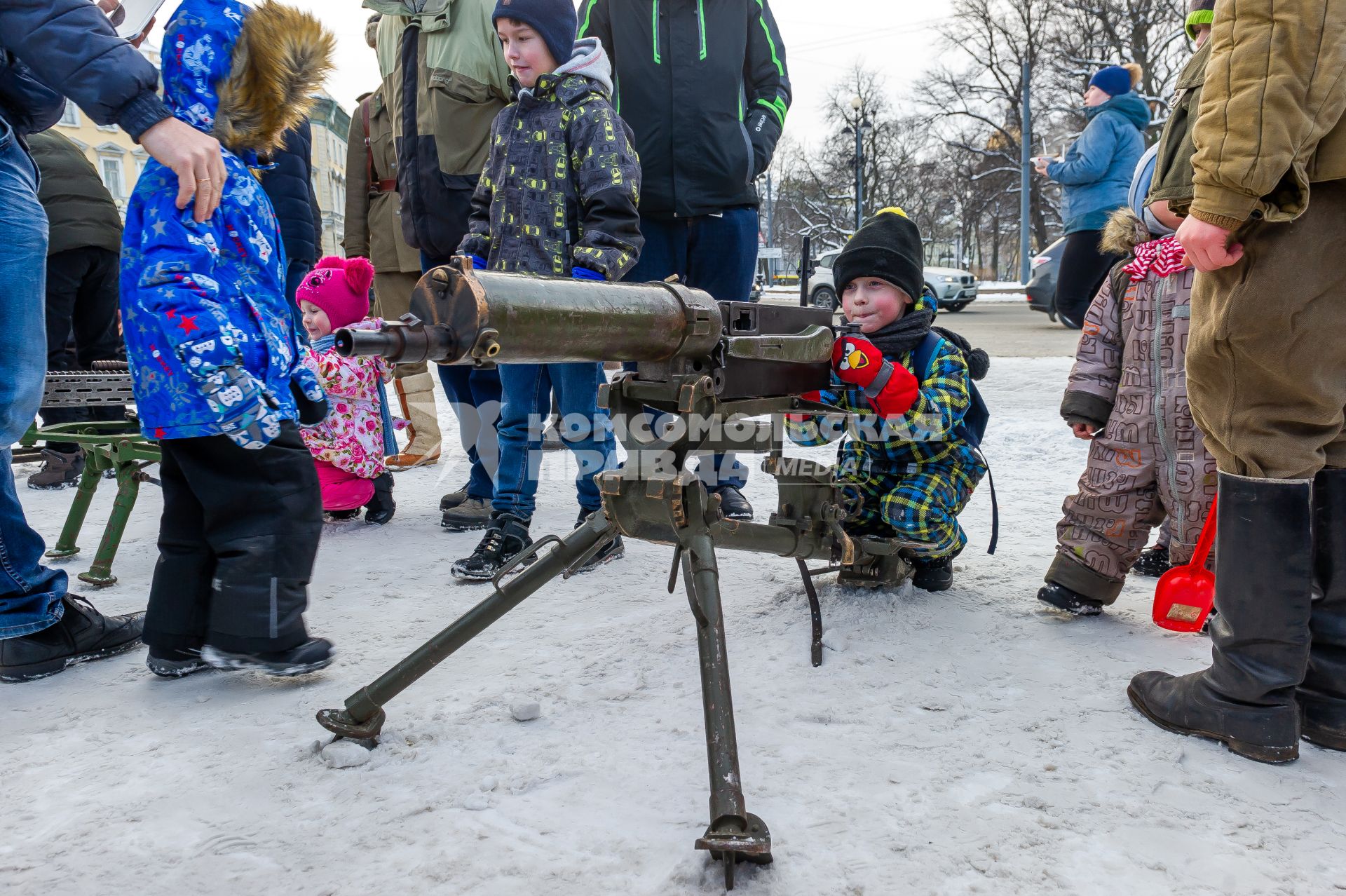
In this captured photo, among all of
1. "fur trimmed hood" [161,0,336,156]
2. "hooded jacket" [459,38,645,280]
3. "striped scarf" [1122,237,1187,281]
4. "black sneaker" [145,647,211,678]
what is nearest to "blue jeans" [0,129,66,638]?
"black sneaker" [145,647,211,678]

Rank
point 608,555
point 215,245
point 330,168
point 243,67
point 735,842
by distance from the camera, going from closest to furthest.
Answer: point 735,842
point 215,245
point 243,67
point 608,555
point 330,168

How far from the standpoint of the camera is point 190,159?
2080mm

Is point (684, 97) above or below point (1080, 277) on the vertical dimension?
above

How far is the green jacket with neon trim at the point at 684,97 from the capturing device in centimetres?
357

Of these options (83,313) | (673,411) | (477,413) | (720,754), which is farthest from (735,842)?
(83,313)

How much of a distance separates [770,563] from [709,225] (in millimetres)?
1429

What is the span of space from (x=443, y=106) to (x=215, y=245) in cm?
192

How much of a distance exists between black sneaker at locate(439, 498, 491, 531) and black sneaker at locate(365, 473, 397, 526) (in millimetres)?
272

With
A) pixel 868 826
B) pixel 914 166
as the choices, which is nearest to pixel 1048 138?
pixel 914 166

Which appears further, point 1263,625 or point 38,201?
point 38,201

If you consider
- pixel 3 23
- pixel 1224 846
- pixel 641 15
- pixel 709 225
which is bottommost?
pixel 1224 846

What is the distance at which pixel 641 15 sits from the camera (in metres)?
3.59

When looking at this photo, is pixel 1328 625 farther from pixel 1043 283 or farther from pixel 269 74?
pixel 1043 283

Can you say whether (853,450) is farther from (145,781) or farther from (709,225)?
(145,781)
